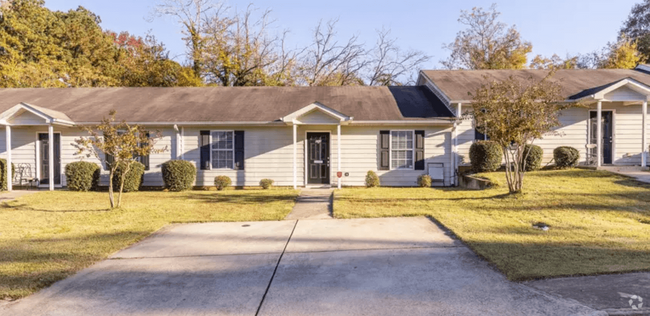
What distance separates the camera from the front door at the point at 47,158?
14.2 meters

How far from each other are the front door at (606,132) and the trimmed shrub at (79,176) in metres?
19.1

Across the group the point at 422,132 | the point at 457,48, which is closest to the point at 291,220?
the point at 422,132

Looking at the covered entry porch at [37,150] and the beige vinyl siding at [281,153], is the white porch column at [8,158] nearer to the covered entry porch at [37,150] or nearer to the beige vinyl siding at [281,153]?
the covered entry porch at [37,150]

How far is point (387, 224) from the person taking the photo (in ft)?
23.5

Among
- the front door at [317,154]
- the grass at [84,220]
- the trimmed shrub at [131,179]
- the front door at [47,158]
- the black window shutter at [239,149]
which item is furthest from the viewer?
the front door at [47,158]

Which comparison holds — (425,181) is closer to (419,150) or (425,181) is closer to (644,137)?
(419,150)

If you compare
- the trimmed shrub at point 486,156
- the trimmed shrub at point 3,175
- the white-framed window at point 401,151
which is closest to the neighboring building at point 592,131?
the trimmed shrub at point 486,156

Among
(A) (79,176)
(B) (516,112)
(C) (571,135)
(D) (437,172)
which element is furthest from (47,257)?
(C) (571,135)

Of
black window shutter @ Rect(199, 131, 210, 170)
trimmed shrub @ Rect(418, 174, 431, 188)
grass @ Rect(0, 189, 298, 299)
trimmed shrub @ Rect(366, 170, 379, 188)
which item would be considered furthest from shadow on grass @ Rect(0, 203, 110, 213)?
trimmed shrub @ Rect(418, 174, 431, 188)

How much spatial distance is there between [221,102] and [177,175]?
13.4ft

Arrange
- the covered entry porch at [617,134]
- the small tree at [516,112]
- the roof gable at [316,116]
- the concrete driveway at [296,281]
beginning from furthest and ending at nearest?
the covered entry porch at [617,134] < the roof gable at [316,116] < the small tree at [516,112] < the concrete driveway at [296,281]

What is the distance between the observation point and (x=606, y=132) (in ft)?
46.7

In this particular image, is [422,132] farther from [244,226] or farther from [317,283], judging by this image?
[317,283]

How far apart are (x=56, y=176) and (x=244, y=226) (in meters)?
11.4
